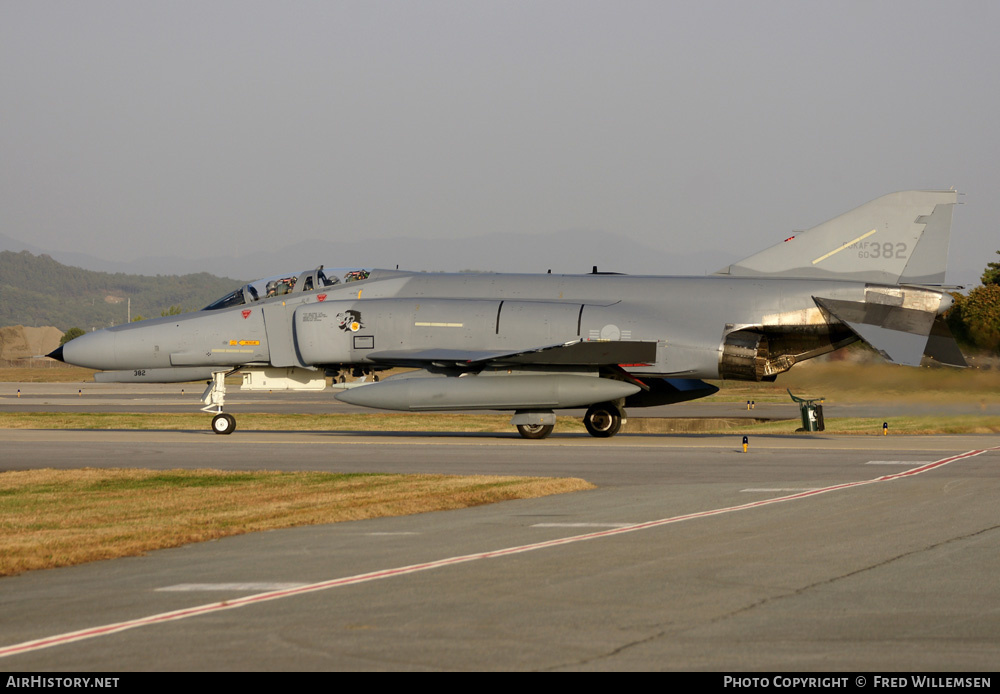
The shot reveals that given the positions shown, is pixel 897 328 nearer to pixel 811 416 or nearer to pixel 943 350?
pixel 943 350

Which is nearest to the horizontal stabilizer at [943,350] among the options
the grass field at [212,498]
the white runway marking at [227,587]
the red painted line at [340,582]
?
the grass field at [212,498]

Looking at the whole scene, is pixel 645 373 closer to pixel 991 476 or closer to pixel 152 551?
pixel 991 476

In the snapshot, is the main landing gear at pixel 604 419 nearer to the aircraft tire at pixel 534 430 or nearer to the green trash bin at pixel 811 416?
the aircraft tire at pixel 534 430

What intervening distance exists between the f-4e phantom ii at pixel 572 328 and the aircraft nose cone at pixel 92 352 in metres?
0.04

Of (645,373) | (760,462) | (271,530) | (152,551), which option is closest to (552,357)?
(645,373)

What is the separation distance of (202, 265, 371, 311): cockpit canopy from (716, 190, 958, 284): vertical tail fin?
10.8 m

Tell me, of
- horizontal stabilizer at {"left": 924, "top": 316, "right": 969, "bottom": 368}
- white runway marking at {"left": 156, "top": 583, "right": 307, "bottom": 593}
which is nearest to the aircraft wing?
horizontal stabilizer at {"left": 924, "top": 316, "right": 969, "bottom": 368}

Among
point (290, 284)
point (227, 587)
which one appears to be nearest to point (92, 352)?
point (290, 284)

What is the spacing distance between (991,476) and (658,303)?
9595 millimetres

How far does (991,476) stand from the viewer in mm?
A: 15531

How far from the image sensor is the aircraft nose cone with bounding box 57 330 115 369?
968 inches

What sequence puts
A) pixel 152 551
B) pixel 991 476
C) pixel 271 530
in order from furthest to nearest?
pixel 991 476 → pixel 271 530 → pixel 152 551

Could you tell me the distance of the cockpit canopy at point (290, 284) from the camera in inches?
999

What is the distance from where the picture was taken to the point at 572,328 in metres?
23.4
